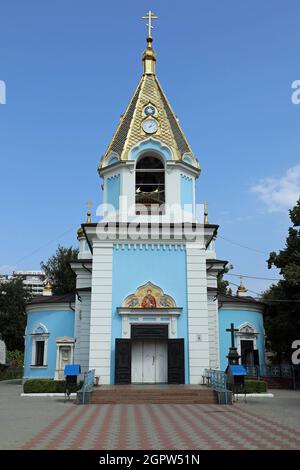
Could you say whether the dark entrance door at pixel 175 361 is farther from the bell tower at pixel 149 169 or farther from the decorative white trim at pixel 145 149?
the decorative white trim at pixel 145 149

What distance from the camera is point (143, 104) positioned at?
66.4 feet

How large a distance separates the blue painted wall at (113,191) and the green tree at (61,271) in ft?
72.8

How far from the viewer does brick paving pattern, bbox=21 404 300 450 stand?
282 inches

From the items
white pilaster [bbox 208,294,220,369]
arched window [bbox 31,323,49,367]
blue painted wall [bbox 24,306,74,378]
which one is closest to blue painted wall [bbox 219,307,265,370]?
white pilaster [bbox 208,294,220,369]

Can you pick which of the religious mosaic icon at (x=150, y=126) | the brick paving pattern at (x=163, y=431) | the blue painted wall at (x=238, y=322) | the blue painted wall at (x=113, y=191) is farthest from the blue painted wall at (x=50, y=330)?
the brick paving pattern at (x=163, y=431)

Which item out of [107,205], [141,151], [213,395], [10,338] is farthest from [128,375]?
[10,338]

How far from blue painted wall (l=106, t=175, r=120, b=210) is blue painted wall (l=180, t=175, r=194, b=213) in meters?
2.51

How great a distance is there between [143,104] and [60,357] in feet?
41.6

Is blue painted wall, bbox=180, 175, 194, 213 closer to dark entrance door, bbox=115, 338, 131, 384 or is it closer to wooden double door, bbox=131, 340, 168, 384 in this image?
wooden double door, bbox=131, 340, 168, 384

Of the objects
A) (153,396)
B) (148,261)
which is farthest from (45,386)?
(148,261)

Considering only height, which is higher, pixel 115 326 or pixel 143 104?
pixel 143 104

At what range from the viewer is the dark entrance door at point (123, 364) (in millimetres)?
16250

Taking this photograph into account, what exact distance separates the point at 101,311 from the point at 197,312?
3455 millimetres
